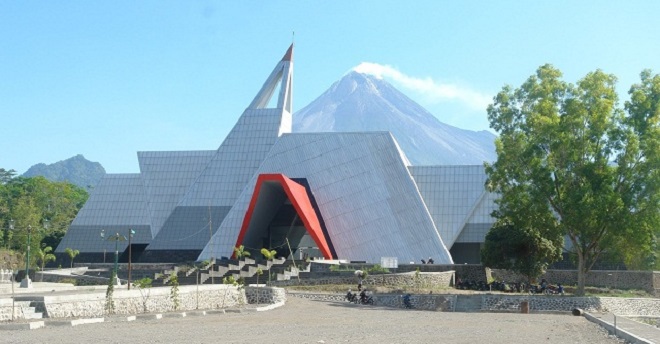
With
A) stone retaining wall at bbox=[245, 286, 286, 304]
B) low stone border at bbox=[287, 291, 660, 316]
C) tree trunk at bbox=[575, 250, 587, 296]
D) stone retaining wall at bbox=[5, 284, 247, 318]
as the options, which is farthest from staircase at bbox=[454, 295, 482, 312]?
stone retaining wall at bbox=[5, 284, 247, 318]

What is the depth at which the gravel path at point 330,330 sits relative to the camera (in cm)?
1719

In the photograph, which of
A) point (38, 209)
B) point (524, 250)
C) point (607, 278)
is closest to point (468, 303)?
point (524, 250)

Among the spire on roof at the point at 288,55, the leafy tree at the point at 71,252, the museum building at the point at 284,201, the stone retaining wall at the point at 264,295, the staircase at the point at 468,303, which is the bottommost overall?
the staircase at the point at 468,303

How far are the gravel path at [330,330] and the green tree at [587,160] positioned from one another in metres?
6.77

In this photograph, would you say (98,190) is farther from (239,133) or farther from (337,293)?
(337,293)

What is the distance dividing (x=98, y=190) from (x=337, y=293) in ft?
119

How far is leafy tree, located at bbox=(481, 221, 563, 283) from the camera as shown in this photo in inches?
1636

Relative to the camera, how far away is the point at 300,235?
2562 inches

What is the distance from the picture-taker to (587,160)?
3428 cm

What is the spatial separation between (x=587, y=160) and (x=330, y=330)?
18534mm

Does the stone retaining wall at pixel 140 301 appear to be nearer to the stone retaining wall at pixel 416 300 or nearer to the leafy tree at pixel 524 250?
the stone retaining wall at pixel 416 300

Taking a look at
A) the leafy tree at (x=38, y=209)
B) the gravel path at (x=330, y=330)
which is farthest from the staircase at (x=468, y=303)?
the leafy tree at (x=38, y=209)

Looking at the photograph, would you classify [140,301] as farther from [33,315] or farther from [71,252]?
[71,252]

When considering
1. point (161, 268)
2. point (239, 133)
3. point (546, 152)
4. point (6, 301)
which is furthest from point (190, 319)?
point (239, 133)
